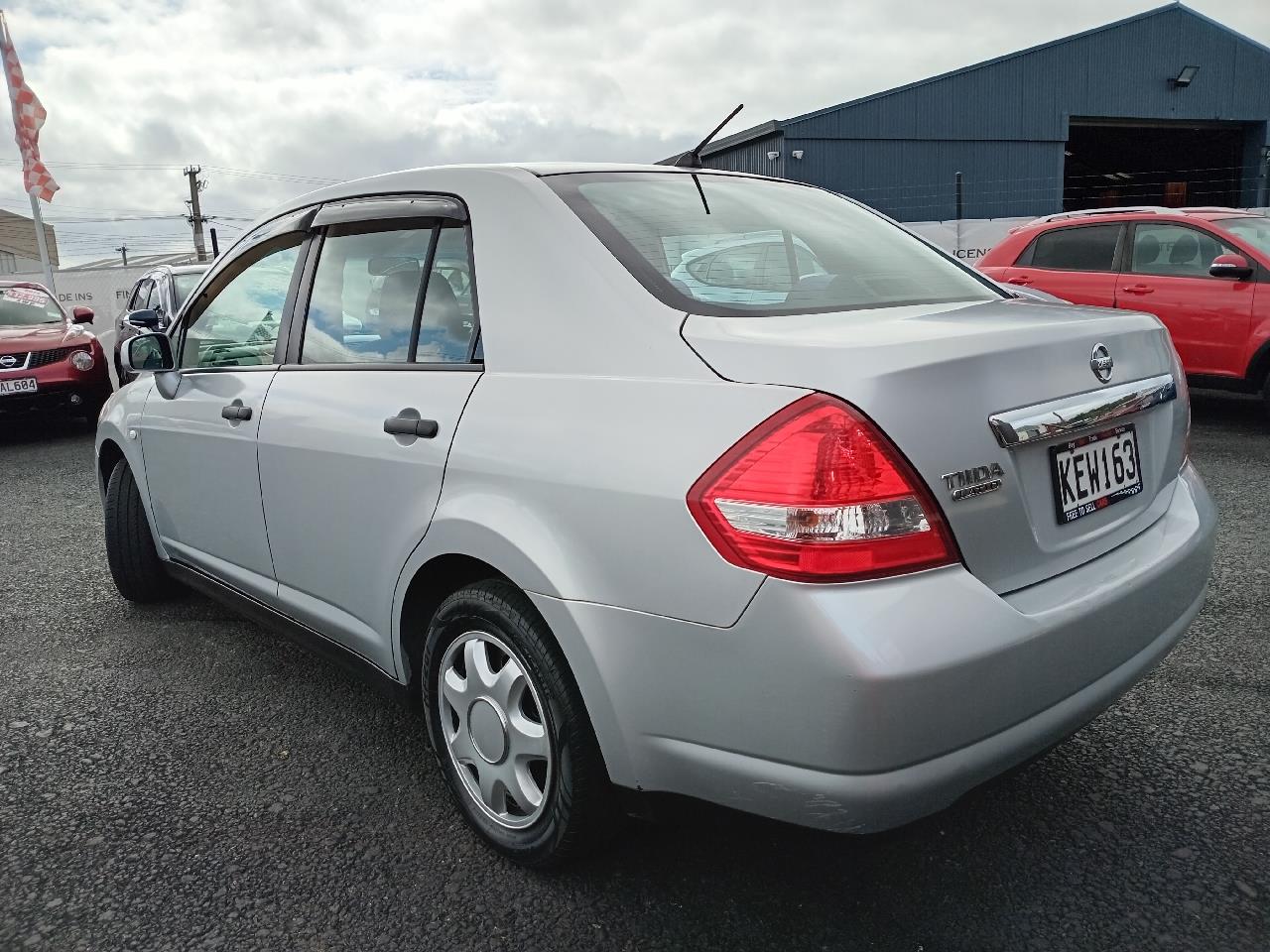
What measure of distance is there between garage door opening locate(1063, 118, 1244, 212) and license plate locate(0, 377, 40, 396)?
27.6 metres

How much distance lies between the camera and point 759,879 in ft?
7.10

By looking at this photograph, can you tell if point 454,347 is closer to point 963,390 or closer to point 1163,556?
point 963,390

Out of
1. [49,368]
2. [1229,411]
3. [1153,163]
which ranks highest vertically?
[1153,163]

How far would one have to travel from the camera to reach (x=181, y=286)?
36.7 ft

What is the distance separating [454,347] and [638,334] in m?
0.58

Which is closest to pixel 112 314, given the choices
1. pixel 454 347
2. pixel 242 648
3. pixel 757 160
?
pixel 757 160

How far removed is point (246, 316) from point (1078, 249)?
690 centimetres

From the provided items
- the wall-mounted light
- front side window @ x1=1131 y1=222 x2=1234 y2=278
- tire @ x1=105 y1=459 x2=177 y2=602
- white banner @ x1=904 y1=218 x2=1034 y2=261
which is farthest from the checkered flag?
the wall-mounted light

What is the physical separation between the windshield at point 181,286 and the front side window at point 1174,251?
29.9ft

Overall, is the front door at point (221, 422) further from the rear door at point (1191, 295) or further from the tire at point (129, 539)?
the rear door at point (1191, 295)

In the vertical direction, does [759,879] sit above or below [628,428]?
below

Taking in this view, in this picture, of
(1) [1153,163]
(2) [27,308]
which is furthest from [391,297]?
(1) [1153,163]

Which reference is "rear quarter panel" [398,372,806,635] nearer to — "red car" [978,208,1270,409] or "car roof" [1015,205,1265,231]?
"red car" [978,208,1270,409]

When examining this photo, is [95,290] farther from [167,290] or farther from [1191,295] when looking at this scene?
[1191,295]
